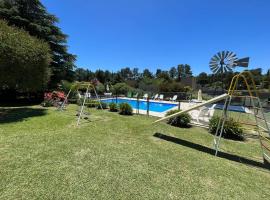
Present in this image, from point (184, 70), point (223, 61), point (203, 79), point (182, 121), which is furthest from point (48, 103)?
point (184, 70)

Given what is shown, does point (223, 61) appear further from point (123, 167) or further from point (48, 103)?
point (123, 167)

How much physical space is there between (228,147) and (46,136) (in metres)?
6.07

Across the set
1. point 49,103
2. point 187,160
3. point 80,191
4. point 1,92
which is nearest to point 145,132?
point 187,160

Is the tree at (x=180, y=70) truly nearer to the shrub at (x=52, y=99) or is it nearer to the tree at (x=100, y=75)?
the tree at (x=100, y=75)

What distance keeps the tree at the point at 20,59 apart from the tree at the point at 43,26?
18.8 feet

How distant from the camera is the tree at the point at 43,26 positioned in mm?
13367

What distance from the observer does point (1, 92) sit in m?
13.9

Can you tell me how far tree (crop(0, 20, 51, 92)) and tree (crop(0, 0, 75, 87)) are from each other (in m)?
5.72

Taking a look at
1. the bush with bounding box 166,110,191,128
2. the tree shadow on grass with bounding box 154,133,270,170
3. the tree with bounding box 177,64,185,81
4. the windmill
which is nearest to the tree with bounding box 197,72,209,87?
the tree with bounding box 177,64,185,81

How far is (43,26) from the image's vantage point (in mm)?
15094

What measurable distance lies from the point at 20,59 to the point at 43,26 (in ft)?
29.9

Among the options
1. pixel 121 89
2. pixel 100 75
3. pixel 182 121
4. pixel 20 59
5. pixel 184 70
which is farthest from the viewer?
pixel 184 70

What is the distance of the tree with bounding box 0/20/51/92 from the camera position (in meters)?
7.59

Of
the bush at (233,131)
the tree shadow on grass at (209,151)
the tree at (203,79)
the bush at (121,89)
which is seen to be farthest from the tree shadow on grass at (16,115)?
the tree at (203,79)
